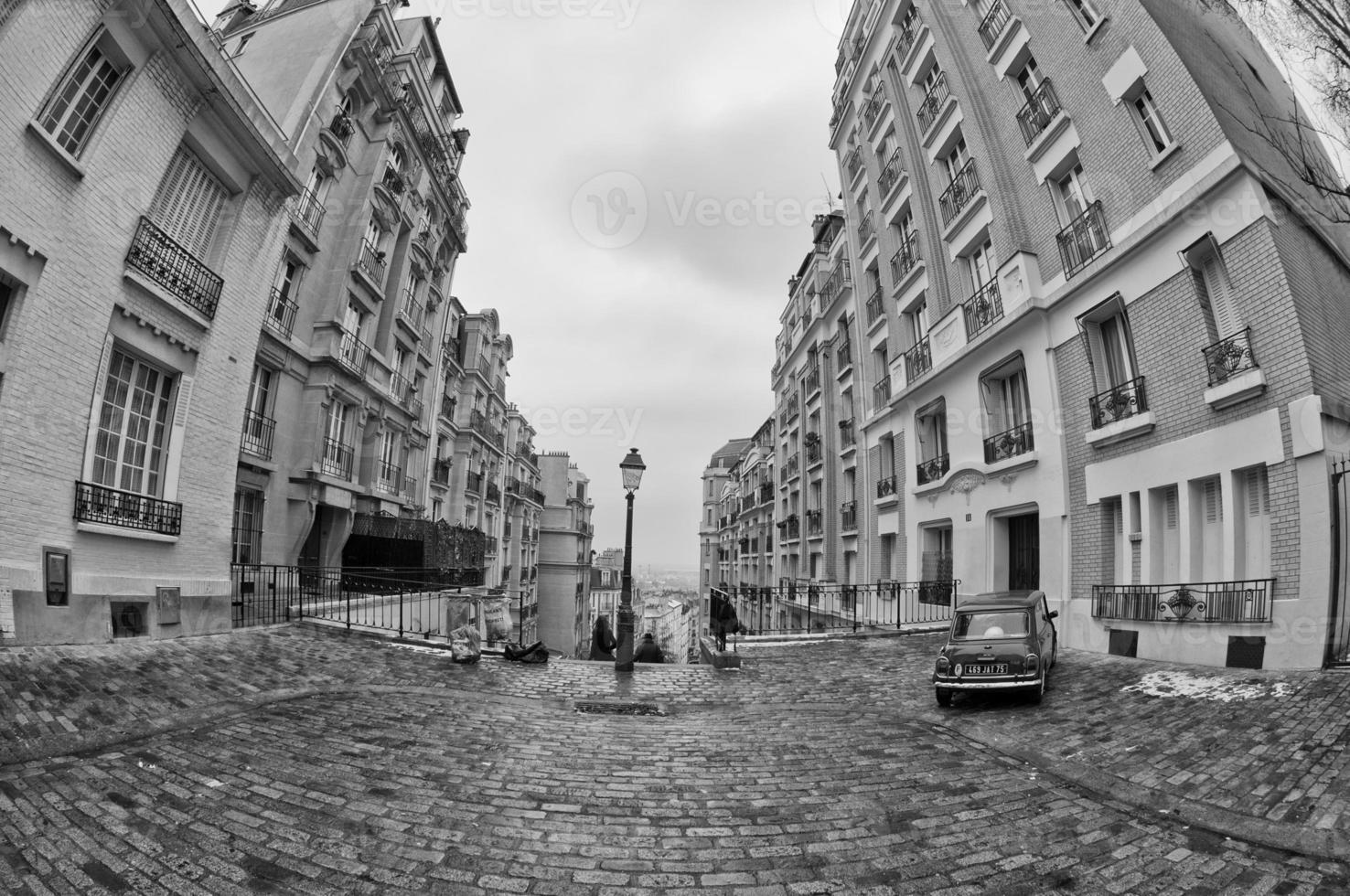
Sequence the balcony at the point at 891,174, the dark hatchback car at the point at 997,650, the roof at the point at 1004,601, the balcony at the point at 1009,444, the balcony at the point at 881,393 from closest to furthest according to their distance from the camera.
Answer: the dark hatchback car at the point at 997,650 → the roof at the point at 1004,601 → the balcony at the point at 1009,444 → the balcony at the point at 891,174 → the balcony at the point at 881,393

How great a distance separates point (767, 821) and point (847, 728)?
3312 millimetres

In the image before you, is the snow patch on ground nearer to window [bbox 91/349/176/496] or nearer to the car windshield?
the car windshield

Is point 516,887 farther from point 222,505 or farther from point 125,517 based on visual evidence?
point 222,505

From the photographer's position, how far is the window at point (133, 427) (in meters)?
10.5

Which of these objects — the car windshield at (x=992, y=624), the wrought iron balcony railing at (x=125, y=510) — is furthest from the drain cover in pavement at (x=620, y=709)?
the wrought iron balcony railing at (x=125, y=510)

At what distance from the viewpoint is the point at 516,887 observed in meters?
3.68

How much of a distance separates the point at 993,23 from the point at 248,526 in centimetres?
2451

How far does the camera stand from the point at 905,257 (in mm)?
20344

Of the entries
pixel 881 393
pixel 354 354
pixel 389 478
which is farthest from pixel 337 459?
pixel 881 393

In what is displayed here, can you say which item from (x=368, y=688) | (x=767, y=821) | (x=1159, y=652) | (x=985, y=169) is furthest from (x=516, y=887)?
(x=985, y=169)

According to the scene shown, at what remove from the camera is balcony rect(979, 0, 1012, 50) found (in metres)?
15.7

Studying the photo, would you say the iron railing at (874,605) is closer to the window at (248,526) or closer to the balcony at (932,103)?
the window at (248,526)

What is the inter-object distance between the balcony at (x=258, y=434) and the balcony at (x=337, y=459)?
5.73 feet

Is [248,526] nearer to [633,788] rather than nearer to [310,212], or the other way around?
[310,212]
